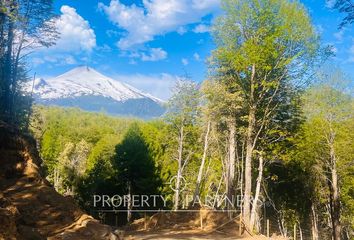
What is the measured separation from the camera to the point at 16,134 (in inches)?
742

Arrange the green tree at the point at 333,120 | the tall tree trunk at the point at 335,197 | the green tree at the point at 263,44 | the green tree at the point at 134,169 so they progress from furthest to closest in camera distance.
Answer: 1. the green tree at the point at 134,169
2. the green tree at the point at 333,120
3. the tall tree trunk at the point at 335,197
4. the green tree at the point at 263,44

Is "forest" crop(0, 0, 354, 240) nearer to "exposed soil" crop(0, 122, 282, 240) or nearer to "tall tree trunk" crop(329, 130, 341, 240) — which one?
"tall tree trunk" crop(329, 130, 341, 240)

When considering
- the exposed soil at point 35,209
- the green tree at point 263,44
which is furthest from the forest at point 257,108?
the exposed soil at point 35,209

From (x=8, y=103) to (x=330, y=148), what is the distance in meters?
23.2

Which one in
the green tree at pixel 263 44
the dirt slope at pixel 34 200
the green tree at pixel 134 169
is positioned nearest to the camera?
the dirt slope at pixel 34 200

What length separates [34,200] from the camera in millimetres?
15391

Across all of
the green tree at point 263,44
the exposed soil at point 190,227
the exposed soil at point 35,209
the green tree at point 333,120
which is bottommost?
the exposed soil at point 190,227

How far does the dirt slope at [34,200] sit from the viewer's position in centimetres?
1374

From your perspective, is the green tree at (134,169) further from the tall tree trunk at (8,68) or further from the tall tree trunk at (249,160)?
the tall tree trunk at (249,160)

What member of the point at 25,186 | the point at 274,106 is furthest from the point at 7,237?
the point at 274,106

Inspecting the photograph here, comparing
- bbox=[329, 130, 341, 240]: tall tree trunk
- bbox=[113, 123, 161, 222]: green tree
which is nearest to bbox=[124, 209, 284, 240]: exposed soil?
bbox=[329, 130, 341, 240]: tall tree trunk

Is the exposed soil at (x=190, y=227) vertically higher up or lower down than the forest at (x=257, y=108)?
lower down

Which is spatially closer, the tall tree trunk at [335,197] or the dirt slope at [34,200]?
the dirt slope at [34,200]

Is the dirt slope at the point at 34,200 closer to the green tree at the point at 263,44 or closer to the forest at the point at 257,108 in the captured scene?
the forest at the point at 257,108
